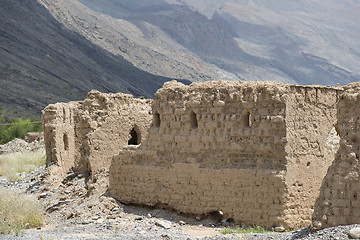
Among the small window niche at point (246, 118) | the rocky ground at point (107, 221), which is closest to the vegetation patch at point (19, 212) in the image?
the rocky ground at point (107, 221)

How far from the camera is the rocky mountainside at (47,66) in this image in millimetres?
51672

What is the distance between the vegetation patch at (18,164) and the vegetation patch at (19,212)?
18.1ft

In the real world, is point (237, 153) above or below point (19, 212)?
above

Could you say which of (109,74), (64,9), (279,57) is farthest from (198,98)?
(279,57)

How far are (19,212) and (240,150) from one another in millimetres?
4912

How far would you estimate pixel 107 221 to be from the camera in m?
11.6

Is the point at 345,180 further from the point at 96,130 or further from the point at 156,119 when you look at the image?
the point at 96,130

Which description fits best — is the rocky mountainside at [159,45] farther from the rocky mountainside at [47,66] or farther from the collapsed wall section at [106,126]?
the collapsed wall section at [106,126]

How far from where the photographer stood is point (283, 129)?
10.4 m

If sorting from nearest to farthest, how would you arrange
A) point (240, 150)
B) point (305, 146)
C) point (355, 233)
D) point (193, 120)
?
point (355, 233) < point (305, 146) < point (240, 150) < point (193, 120)

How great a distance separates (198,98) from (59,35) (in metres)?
59.8

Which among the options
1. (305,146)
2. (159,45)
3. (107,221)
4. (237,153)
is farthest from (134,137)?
(159,45)

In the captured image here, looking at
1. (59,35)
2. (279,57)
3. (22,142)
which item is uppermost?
(279,57)

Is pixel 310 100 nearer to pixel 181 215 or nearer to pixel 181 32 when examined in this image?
pixel 181 215
